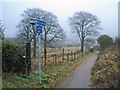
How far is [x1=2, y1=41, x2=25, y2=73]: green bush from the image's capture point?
16.1 feet

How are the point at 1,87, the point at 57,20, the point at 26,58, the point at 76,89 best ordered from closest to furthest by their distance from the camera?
the point at 1,87 → the point at 76,89 → the point at 26,58 → the point at 57,20

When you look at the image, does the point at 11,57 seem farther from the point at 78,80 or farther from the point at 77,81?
the point at 78,80

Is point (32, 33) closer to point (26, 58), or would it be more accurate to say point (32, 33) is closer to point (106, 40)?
point (26, 58)

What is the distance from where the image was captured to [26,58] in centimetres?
570

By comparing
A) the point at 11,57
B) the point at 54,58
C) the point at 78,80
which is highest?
the point at 11,57

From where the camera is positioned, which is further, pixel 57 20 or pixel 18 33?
pixel 57 20

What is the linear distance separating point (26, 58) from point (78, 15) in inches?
1021

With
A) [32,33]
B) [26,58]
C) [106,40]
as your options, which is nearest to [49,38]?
[32,33]

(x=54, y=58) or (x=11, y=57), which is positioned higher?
(x=11, y=57)

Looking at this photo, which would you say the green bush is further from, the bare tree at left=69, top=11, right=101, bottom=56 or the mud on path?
the bare tree at left=69, top=11, right=101, bottom=56

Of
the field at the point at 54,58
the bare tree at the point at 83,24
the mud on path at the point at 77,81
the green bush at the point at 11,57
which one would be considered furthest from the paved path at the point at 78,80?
the bare tree at the point at 83,24

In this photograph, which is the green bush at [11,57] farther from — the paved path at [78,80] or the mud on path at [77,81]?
the paved path at [78,80]

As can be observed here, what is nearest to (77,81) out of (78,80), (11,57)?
(78,80)

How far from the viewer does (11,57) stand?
499 cm
